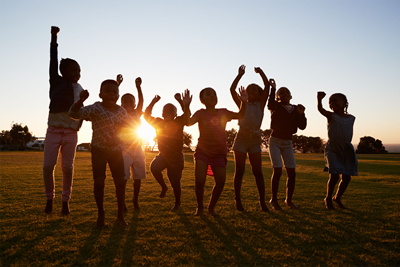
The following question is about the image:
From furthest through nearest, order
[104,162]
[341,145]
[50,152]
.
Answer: [341,145] → [50,152] → [104,162]

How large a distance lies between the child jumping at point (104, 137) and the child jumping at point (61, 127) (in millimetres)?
785

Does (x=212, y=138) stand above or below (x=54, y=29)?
below

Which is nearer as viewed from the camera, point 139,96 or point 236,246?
point 236,246

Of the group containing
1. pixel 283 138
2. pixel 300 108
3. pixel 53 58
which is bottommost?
pixel 283 138

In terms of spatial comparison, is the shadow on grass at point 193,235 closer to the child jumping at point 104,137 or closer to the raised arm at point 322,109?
the child jumping at point 104,137

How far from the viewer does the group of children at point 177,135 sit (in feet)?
12.5

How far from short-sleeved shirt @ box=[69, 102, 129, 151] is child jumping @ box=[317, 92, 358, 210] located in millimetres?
3748

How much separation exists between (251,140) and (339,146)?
170cm

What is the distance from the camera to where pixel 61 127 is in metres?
4.38

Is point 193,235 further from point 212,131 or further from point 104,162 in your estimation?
point 212,131

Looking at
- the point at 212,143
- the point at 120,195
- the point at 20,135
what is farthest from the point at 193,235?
the point at 20,135

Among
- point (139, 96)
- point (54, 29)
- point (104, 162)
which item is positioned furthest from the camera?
point (139, 96)

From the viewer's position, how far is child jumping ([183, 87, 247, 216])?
4.50m

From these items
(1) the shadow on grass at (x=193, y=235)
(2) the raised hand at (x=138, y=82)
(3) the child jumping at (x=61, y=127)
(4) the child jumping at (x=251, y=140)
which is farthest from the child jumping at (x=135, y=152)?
(4) the child jumping at (x=251, y=140)
